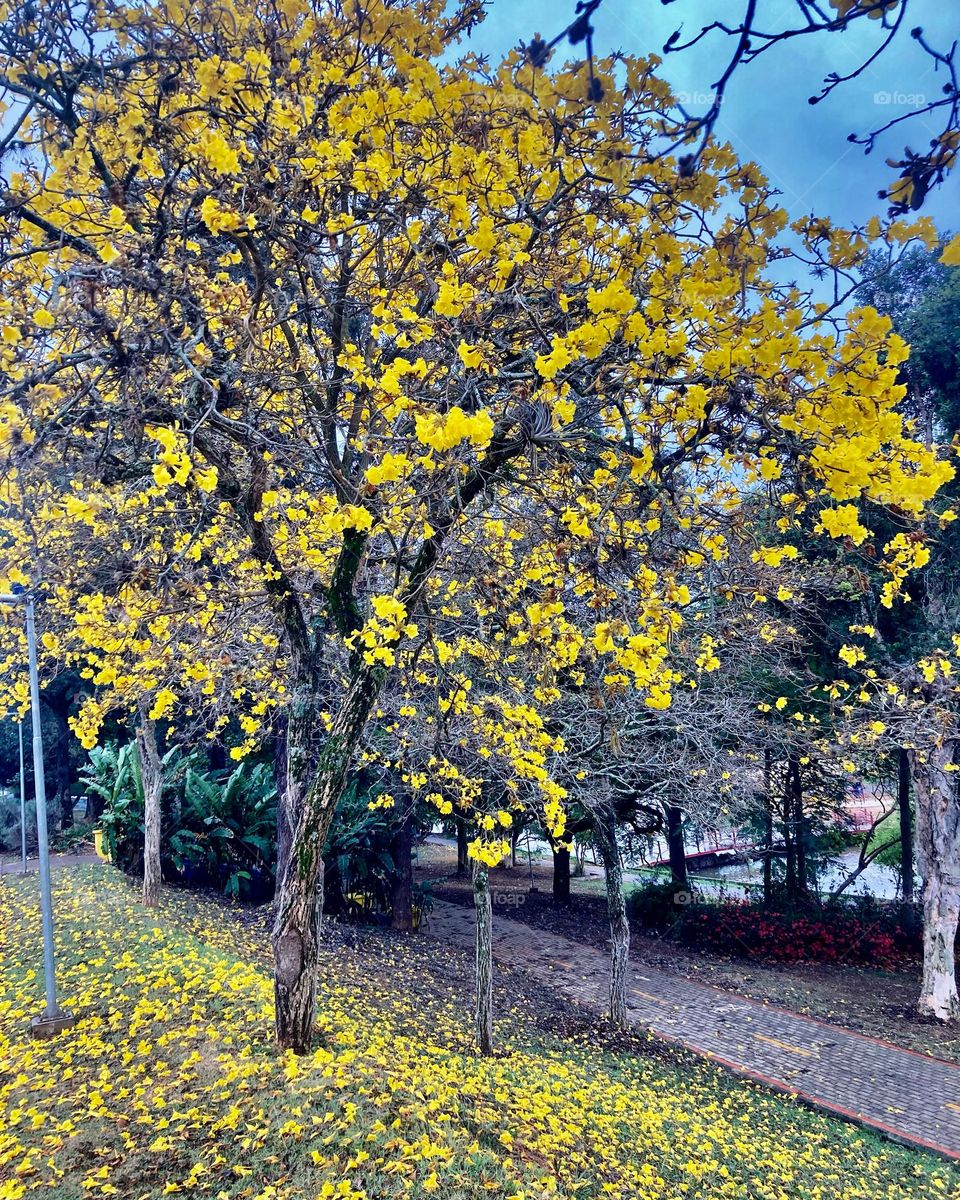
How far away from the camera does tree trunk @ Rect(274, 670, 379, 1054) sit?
15.6 feet

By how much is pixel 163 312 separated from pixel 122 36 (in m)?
1.41

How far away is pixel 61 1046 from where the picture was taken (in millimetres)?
5129

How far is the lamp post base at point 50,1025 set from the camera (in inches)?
211

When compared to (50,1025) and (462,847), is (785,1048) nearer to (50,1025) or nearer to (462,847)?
(50,1025)

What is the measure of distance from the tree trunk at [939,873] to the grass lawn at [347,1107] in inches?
179

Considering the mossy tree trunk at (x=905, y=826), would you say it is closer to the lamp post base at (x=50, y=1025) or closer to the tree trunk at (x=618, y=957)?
the tree trunk at (x=618, y=957)

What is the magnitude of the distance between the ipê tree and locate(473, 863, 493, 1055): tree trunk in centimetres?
237

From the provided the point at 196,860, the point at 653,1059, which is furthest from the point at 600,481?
the point at 196,860

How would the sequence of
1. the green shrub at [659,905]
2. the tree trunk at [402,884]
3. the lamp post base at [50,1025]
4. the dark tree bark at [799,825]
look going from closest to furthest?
1. the lamp post base at [50,1025]
2. the tree trunk at [402,884]
3. the green shrub at [659,905]
4. the dark tree bark at [799,825]

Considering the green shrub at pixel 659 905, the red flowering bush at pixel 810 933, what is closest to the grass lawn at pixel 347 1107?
the red flowering bush at pixel 810 933

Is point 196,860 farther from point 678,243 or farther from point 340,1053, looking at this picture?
point 678,243

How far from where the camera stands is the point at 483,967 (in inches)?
267

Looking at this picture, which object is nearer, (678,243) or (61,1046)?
(678,243)

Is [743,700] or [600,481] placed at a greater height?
[600,481]
